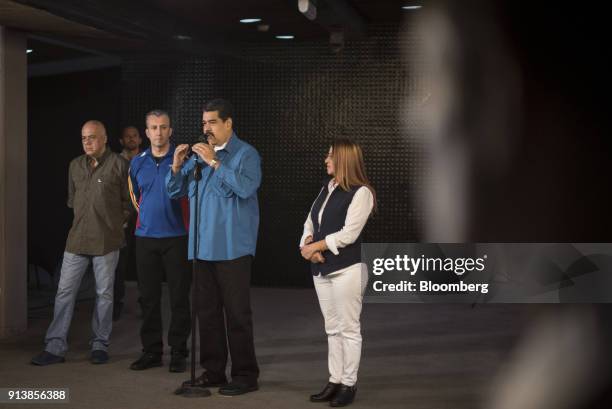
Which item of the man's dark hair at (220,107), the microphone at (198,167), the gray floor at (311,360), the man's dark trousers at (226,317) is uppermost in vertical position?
the man's dark hair at (220,107)

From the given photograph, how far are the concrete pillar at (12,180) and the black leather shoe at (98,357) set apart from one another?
3.83ft

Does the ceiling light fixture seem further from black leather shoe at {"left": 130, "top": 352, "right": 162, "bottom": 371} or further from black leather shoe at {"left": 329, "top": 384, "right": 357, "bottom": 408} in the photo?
black leather shoe at {"left": 329, "top": 384, "right": 357, "bottom": 408}

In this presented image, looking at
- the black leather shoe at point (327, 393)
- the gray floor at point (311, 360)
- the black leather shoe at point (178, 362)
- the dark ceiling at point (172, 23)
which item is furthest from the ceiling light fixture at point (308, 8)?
the black leather shoe at point (327, 393)

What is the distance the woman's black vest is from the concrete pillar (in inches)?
112

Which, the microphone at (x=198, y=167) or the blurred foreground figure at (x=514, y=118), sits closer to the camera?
the microphone at (x=198, y=167)

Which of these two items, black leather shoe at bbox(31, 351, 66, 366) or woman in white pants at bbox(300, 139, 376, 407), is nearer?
woman in white pants at bbox(300, 139, 376, 407)

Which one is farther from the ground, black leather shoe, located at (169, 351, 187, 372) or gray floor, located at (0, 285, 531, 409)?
black leather shoe, located at (169, 351, 187, 372)

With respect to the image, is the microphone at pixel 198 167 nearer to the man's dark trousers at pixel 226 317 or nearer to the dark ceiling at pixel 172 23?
the man's dark trousers at pixel 226 317

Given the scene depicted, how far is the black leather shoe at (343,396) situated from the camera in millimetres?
4520

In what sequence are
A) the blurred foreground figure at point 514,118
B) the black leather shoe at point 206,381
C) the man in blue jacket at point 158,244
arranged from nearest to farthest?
the black leather shoe at point 206,381, the man in blue jacket at point 158,244, the blurred foreground figure at point 514,118

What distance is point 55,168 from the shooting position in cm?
1020

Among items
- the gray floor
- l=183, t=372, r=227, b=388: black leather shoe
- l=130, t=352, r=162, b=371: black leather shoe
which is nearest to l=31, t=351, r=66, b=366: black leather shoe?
the gray floor

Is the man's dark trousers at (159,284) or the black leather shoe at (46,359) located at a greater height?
the man's dark trousers at (159,284)

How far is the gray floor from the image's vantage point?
185 inches
